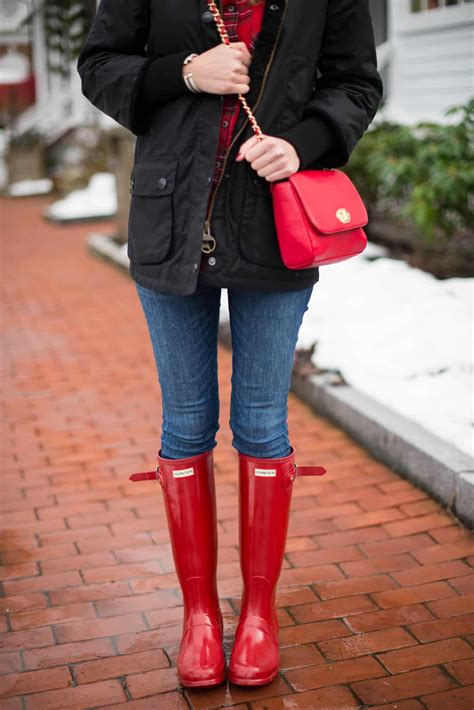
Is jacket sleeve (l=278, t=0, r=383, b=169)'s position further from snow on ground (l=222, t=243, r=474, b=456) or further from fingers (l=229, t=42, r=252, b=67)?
snow on ground (l=222, t=243, r=474, b=456)

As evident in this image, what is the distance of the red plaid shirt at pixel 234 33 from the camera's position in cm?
210

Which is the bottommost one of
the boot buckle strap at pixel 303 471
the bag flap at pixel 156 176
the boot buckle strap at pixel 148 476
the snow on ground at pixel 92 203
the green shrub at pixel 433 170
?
the snow on ground at pixel 92 203

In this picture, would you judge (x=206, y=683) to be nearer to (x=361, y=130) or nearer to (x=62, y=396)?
(x=361, y=130)

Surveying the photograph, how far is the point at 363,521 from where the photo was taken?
3.41 m

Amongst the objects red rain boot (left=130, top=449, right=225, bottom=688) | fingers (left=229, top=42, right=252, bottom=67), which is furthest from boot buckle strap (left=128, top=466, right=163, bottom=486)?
fingers (left=229, top=42, right=252, bottom=67)

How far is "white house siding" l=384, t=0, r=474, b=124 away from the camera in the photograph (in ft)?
26.2

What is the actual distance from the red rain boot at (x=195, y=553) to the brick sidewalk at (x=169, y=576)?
88 mm

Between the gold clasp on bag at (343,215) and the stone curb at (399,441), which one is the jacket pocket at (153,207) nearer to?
the gold clasp on bag at (343,215)

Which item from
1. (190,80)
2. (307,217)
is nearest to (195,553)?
(307,217)

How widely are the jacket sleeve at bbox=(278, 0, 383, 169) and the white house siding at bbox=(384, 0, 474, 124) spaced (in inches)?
237

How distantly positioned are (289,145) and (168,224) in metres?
0.32

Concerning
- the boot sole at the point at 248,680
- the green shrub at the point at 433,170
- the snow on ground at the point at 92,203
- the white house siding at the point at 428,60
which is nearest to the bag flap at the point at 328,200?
the boot sole at the point at 248,680

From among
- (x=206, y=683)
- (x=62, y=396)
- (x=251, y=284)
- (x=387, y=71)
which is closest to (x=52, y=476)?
(x=62, y=396)

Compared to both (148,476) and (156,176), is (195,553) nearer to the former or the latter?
(148,476)
